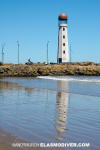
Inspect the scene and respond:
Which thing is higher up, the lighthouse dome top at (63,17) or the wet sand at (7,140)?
the lighthouse dome top at (63,17)

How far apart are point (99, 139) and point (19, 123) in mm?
2636

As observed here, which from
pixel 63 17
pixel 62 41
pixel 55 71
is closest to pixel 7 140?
pixel 55 71

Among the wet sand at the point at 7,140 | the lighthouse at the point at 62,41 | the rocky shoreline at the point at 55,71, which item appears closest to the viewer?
the wet sand at the point at 7,140

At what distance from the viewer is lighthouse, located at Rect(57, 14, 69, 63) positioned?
63.2 metres

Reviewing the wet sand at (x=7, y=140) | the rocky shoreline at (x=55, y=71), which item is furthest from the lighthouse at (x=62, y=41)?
the wet sand at (x=7, y=140)

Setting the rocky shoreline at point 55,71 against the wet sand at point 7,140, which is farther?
the rocky shoreline at point 55,71

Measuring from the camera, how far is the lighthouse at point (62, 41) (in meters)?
63.2

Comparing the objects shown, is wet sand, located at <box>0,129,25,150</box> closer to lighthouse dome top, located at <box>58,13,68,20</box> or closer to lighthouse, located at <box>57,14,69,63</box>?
lighthouse, located at <box>57,14,69,63</box>

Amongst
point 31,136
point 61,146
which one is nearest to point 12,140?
point 31,136

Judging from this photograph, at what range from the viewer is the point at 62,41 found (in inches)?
2499

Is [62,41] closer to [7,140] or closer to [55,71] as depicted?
[55,71]

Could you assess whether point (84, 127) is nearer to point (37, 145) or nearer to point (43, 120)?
point (43, 120)

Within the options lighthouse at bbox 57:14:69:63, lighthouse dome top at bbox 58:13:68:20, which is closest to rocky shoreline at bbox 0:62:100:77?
lighthouse at bbox 57:14:69:63

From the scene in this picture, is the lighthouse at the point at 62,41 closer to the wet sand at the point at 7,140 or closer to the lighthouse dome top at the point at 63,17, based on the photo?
the lighthouse dome top at the point at 63,17
